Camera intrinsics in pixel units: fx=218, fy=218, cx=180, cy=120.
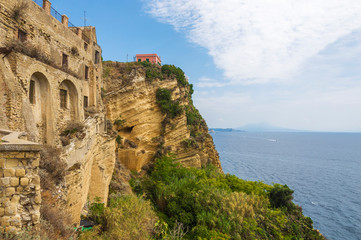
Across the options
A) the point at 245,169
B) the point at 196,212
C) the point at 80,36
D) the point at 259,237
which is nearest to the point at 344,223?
the point at 259,237

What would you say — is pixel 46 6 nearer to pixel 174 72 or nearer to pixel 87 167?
pixel 87 167

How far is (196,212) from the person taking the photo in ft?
50.4

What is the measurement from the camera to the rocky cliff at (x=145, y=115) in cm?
2434

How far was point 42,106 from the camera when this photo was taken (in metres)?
11.1

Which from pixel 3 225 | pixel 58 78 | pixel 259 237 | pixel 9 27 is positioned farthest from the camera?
pixel 259 237

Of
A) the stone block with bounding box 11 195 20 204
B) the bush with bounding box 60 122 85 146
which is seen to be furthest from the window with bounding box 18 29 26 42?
the stone block with bounding box 11 195 20 204

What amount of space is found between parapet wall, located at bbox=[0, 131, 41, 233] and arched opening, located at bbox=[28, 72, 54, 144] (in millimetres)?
7249

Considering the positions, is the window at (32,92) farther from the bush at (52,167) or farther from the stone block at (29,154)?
the stone block at (29,154)

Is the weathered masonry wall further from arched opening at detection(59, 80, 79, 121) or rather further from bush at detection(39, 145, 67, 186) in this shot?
arched opening at detection(59, 80, 79, 121)

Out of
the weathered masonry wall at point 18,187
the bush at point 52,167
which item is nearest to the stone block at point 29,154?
the weathered masonry wall at point 18,187

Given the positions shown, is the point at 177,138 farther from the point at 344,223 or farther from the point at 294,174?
the point at 294,174

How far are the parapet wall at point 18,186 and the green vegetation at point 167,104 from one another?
71.0 feet

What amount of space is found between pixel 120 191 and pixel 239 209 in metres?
8.46

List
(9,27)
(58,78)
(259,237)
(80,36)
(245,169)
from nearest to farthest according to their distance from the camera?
1. (9,27)
2. (58,78)
3. (259,237)
4. (80,36)
5. (245,169)
